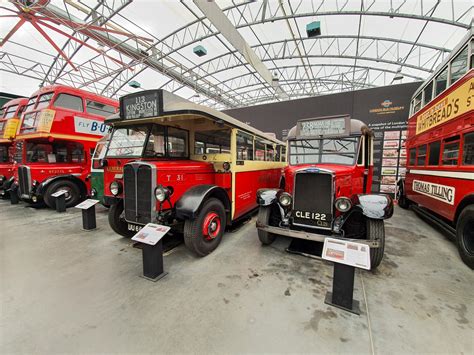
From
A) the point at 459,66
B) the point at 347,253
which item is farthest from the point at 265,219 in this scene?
the point at 459,66

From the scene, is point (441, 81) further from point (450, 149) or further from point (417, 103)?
point (417, 103)

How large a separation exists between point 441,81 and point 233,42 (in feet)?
22.2

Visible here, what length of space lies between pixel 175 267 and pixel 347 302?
2.19m

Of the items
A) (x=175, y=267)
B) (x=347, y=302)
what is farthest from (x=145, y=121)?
(x=347, y=302)

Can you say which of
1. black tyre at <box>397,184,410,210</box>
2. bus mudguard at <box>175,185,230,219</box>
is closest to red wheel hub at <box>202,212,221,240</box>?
bus mudguard at <box>175,185,230,219</box>

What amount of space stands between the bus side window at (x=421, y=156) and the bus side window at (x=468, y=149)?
5.87 ft

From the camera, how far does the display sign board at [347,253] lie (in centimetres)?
189

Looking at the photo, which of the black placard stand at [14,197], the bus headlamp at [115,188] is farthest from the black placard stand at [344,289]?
the black placard stand at [14,197]

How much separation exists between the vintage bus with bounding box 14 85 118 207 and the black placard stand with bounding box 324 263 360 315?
6300 millimetres

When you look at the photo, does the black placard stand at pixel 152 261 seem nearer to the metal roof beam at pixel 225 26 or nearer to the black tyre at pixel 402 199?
the metal roof beam at pixel 225 26

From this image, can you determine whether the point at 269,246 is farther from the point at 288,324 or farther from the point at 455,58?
the point at 455,58

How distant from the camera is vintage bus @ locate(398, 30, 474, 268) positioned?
3.02m

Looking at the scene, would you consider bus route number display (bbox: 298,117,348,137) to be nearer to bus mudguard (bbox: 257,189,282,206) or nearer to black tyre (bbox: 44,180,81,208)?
bus mudguard (bbox: 257,189,282,206)

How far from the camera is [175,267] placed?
9.23 feet
